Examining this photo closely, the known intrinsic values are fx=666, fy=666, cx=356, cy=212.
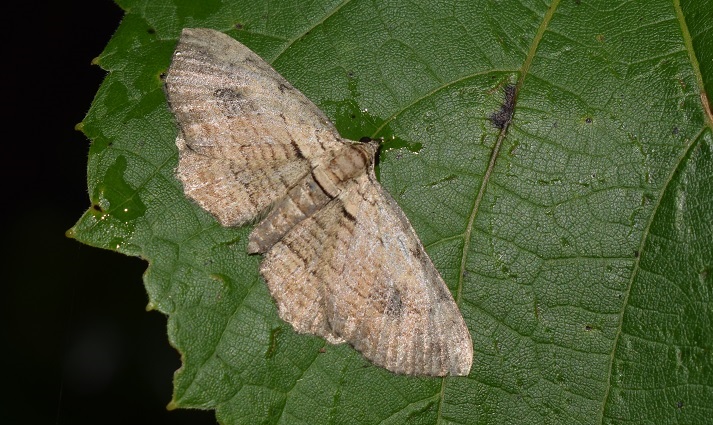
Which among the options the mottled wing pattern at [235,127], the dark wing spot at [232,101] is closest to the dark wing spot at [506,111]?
the mottled wing pattern at [235,127]

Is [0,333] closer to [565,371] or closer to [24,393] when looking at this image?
[24,393]

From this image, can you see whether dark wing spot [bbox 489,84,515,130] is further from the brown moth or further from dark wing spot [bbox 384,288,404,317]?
dark wing spot [bbox 384,288,404,317]

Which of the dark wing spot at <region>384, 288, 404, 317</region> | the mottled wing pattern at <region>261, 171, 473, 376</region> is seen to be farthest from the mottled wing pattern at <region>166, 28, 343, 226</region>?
the dark wing spot at <region>384, 288, 404, 317</region>

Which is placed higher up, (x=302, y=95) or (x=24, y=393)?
(x=302, y=95)

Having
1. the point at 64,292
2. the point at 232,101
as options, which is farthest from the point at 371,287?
the point at 64,292

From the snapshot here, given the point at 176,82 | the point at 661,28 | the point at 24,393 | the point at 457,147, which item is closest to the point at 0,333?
the point at 24,393

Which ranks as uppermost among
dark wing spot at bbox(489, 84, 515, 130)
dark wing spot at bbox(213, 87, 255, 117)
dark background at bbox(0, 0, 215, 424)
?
dark wing spot at bbox(489, 84, 515, 130)
